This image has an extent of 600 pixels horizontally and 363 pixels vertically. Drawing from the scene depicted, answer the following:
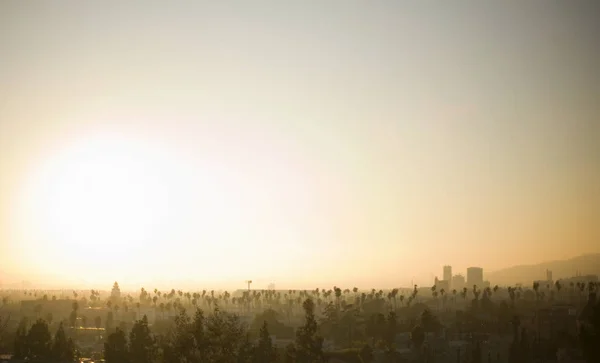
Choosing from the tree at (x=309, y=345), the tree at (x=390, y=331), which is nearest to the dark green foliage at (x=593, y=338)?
the tree at (x=309, y=345)

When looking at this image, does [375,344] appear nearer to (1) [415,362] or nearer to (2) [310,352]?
(1) [415,362]

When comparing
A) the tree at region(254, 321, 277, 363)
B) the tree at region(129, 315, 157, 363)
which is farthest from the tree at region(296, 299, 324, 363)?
the tree at region(129, 315, 157, 363)

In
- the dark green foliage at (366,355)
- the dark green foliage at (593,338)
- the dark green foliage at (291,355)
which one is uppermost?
the dark green foliage at (593,338)

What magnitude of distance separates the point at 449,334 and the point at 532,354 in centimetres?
2691

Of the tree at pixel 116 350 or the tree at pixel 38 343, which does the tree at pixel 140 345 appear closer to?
the tree at pixel 116 350

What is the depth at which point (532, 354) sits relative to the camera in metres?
96.6

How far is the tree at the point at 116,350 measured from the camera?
7319 cm

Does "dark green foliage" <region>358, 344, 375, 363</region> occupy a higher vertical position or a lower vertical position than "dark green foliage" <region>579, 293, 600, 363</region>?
lower

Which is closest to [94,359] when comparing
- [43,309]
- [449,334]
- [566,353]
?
[449,334]

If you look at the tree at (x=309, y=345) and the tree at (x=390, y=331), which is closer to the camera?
the tree at (x=309, y=345)

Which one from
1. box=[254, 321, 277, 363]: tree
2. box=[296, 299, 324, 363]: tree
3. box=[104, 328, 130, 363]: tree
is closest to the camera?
box=[296, 299, 324, 363]: tree

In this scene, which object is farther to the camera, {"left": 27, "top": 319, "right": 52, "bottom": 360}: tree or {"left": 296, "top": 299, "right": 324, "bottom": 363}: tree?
{"left": 27, "top": 319, "right": 52, "bottom": 360}: tree

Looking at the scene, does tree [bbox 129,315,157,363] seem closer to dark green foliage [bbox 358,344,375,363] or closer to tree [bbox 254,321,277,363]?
tree [bbox 254,321,277,363]

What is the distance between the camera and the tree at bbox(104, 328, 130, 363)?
73.2 meters
